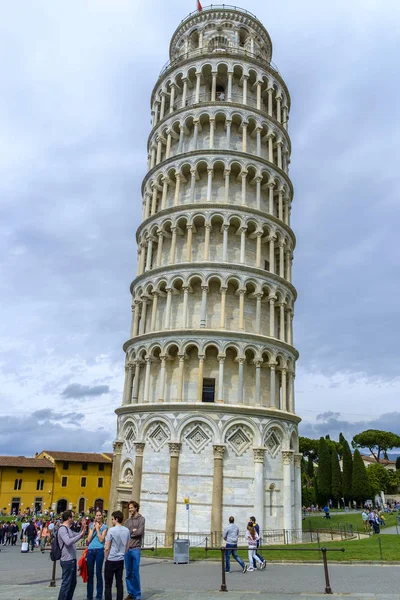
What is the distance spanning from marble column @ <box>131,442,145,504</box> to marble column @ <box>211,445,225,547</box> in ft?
15.6

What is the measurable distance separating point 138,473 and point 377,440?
97892 millimetres

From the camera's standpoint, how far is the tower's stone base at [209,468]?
93.0ft

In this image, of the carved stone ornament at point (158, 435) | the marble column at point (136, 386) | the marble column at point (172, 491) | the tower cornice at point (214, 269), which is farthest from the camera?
the marble column at point (136, 386)

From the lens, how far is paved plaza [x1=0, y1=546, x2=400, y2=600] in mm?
11508

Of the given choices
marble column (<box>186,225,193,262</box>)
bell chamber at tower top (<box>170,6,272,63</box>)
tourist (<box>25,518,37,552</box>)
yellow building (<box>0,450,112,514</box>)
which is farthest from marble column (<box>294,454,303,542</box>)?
yellow building (<box>0,450,112,514</box>)

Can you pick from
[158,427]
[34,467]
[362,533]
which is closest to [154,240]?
[158,427]

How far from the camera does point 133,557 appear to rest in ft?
35.2

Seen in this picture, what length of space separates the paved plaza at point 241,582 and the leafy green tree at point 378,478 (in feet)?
236

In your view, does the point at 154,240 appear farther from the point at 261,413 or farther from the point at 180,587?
Answer: the point at 180,587

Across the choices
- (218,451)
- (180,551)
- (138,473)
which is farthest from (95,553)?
(138,473)

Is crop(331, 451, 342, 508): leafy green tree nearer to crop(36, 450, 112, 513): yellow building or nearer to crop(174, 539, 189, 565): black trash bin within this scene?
crop(36, 450, 112, 513): yellow building

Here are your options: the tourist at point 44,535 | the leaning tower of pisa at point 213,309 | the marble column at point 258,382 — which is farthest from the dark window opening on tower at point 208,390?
the tourist at point 44,535

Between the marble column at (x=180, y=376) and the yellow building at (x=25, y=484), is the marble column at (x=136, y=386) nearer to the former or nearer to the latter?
the marble column at (x=180, y=376)

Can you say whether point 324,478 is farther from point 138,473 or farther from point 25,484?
point 138,473
